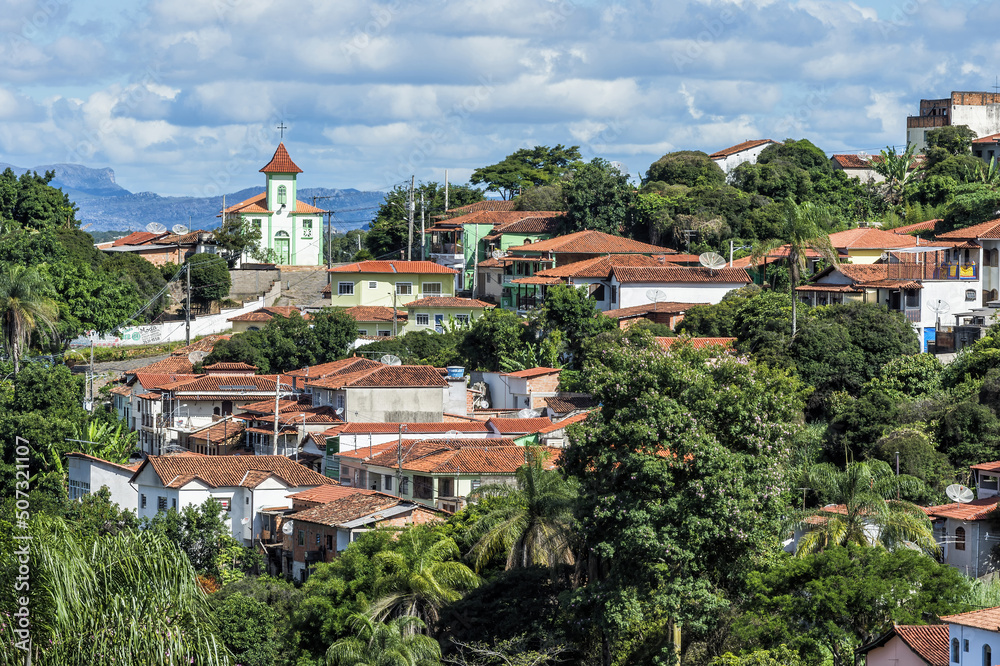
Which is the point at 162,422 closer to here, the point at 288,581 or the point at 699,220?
the point at 288,581

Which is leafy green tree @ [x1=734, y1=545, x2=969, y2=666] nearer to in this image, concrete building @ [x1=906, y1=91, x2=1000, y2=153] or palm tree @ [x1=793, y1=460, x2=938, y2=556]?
palm tree @ [x1=793, y1=460, x2=938, y2=556]

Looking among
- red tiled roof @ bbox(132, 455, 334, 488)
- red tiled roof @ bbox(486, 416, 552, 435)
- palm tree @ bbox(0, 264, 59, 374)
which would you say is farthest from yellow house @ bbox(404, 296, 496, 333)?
red tiled roof @ bbox(132, 455, 334, 488)

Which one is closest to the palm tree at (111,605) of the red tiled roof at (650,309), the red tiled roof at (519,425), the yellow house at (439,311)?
the red tiled roof at (519,425)

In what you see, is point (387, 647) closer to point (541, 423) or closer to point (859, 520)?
point (859, 520)

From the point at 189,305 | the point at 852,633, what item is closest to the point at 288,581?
the point at 852,633

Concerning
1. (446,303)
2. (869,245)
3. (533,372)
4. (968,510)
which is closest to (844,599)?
(968,510)

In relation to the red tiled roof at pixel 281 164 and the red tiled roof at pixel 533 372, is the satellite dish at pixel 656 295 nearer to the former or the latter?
the red tiled roof at pixel 533 372
